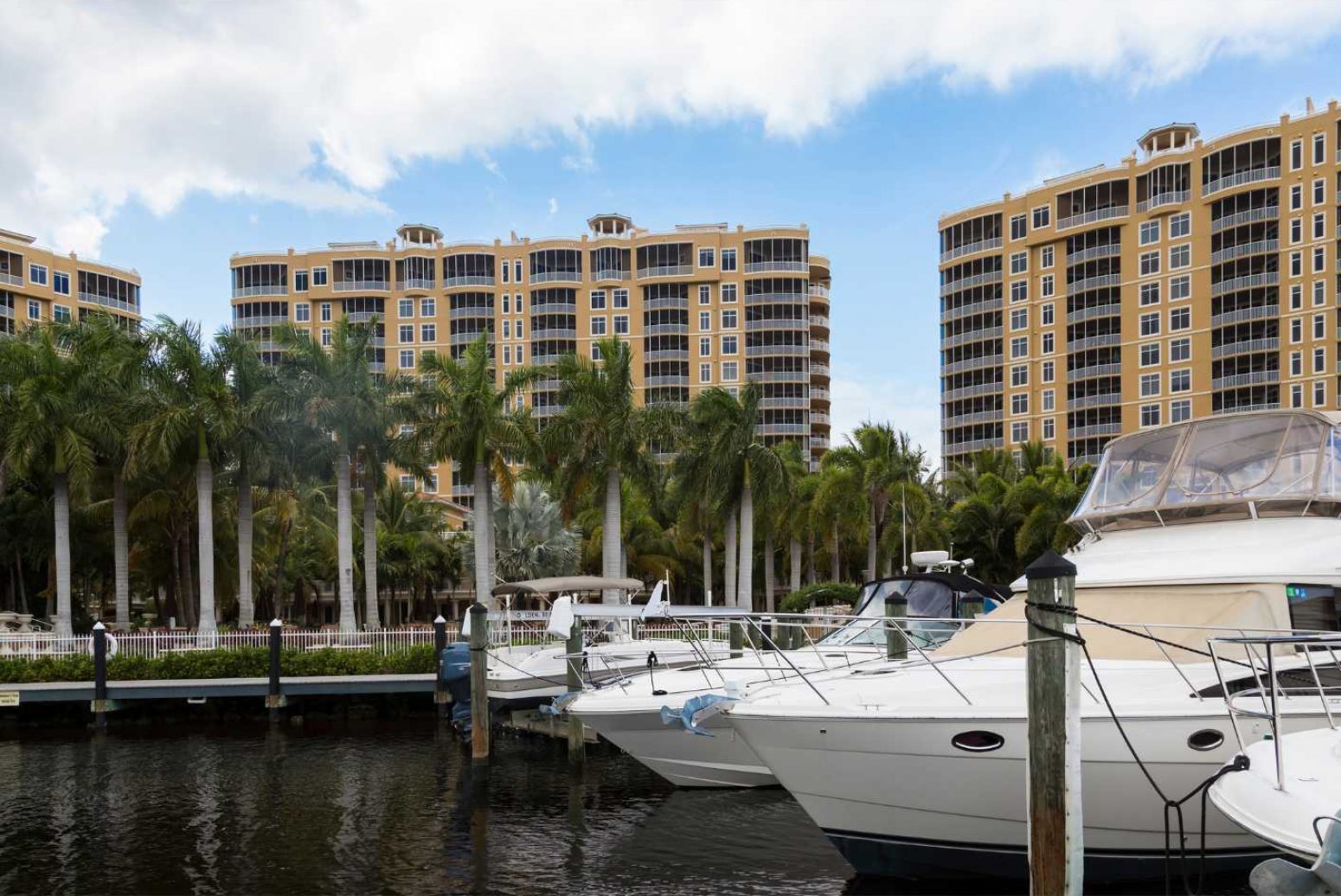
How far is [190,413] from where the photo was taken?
37.0 m

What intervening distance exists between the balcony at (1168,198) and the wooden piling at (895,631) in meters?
70.7

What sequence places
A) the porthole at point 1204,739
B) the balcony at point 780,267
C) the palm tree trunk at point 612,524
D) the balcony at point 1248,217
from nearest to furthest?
the porthole at point 1204,739 → the palm tree trunk at point 612,524 → the balcony at point 1248,217 → the balcony at point 780,267

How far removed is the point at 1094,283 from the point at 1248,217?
11797 millimetres

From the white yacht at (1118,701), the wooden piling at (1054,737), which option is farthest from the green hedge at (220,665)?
the wooden piling at (1054,737)

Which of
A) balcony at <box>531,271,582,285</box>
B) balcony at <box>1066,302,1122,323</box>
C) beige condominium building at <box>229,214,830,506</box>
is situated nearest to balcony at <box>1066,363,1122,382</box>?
balcony at <box>1066,302,1122,323</box>

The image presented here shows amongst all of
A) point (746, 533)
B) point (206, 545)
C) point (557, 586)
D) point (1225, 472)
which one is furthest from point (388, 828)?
point (746, 533)

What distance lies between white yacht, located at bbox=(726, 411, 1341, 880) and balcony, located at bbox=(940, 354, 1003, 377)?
271ft

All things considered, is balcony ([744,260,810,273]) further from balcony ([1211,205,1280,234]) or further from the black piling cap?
the black piling cap

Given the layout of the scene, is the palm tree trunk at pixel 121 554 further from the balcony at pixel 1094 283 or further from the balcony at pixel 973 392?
the balcony at pixel 973 392

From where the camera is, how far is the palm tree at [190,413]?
119ft

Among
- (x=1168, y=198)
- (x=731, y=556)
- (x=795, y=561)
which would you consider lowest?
(x=795, y=561)

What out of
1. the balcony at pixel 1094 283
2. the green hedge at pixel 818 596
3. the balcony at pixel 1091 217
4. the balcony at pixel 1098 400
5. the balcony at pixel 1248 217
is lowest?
the green hedge at pixel 818 596

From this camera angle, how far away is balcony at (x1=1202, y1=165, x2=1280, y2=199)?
255ft

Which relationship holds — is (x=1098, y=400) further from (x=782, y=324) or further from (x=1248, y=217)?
(x=782, y=324)
